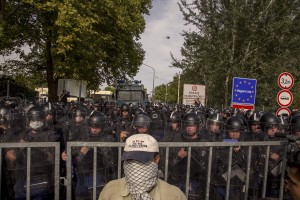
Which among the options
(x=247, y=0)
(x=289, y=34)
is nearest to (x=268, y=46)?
(x=289, y=34)

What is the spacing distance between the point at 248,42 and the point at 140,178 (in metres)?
17.7

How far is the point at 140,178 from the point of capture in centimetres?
235

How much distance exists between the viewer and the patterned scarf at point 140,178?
2.34 metres

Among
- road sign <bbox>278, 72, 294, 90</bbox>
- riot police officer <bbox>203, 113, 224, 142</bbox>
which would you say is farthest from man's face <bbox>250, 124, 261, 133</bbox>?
road sign <bbox>278, 72, 294, 90</bbox>

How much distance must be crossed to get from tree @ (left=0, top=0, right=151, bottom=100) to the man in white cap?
1551 centimetres

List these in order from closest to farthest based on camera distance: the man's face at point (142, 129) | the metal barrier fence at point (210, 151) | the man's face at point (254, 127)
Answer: the metal barrier fence at point (210, 151) < the man's face at point (142, 129) < the man's face at point (254, 127)

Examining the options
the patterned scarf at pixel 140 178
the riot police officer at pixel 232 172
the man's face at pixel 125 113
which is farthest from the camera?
the man's face at pixel 125 113

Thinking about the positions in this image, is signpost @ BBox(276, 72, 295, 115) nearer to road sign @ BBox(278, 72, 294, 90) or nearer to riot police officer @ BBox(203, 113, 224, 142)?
road sign @ BBox(278, 72, 294, 90)

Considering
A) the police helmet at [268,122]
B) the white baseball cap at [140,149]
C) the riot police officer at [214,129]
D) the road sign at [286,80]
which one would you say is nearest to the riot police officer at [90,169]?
the white baseball cap at [140,149]

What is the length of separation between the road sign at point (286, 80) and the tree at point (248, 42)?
744 centimetres

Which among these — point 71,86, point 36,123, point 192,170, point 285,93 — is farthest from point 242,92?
point 71,86

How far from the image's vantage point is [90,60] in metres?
20.1

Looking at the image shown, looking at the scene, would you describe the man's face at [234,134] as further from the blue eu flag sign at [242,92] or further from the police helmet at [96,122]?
the blue eu flag sign at [242,92]

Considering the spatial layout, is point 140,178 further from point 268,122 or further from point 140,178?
point 268,122
